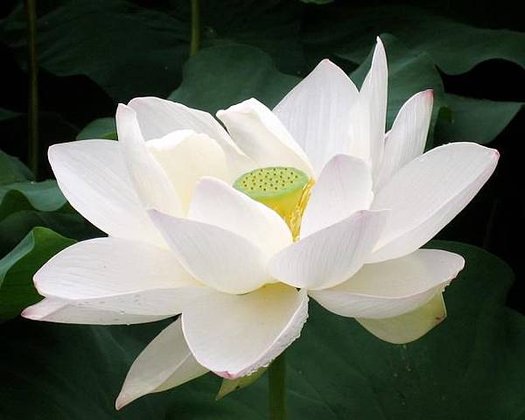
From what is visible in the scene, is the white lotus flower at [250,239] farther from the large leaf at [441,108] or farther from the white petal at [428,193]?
the large leaf at [441,108]

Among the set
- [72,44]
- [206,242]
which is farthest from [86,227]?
[72,44]

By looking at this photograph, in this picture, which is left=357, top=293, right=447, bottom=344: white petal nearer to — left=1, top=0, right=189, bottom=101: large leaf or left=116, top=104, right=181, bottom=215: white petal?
left=116, top=104, right=181, bottom=215: white petal

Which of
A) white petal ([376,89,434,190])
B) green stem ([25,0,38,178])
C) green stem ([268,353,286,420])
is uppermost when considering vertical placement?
white petal ([376,89,434,190])

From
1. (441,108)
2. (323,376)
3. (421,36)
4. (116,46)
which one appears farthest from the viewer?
(116,46)

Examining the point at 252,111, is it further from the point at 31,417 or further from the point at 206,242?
the point at 31,417

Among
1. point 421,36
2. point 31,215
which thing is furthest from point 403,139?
point 421,36

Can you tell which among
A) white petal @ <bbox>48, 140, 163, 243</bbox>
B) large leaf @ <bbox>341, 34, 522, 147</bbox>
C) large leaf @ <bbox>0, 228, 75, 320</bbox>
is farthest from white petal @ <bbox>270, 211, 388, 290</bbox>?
large leaf @ <bbox>341, 34, 522, 147</bbox>

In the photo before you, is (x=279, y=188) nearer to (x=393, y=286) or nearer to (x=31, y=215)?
(x=393, y=286)
